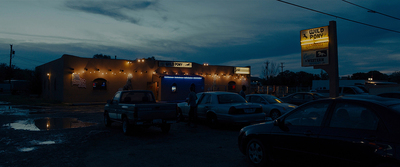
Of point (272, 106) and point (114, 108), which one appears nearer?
point (114, 108)

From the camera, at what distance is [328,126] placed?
4523 millimetres

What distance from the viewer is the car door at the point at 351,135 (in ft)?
12.7

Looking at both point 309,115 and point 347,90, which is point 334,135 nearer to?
point 309,115

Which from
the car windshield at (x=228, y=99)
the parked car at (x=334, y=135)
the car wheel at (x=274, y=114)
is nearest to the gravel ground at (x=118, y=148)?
the parked car at (x=334, y=135)

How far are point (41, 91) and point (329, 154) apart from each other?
134 ft

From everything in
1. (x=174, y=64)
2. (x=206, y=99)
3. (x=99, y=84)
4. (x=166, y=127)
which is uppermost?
(x=174, y=64)

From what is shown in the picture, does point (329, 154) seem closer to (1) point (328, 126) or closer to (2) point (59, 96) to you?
(1) point (328, 126)

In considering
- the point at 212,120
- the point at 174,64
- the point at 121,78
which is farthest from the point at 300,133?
the point at 174,64

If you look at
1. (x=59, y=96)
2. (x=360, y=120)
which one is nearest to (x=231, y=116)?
(x=360, y=120)

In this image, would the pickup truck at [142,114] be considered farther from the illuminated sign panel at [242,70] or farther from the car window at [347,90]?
the illuminated sign panel at [242,70]

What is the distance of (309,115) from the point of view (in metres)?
5.00

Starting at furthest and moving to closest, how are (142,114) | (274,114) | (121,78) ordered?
(121,78) → (274,114) → (142,114)

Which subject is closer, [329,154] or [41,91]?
[329,154]

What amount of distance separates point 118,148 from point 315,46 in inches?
520
